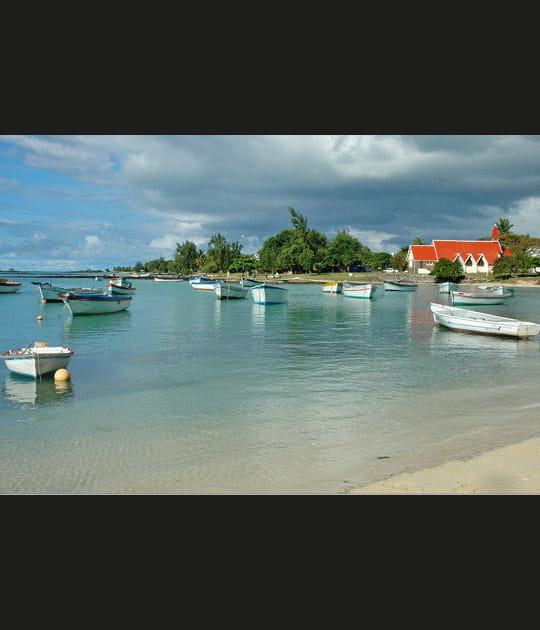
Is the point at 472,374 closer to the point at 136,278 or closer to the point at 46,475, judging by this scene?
the point at 46,475

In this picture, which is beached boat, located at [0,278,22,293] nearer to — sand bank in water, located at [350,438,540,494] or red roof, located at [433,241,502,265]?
red roof, located at [433,241,502,265]

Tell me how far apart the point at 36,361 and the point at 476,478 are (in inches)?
517

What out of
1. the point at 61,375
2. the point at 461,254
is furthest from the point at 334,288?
the point at 61,375

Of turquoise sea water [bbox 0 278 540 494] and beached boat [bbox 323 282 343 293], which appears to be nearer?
turquoise sea water [bbox 0 278 540 494]

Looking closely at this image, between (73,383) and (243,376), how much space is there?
5.52 m

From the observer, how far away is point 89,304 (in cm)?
4119

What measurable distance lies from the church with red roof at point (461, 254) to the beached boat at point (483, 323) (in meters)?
87.7

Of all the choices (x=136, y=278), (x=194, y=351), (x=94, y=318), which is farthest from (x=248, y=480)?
(x=136, y=278)

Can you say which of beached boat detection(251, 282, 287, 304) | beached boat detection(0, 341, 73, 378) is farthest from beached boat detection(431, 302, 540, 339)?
beached boat detection(251, 282, 287, 304)

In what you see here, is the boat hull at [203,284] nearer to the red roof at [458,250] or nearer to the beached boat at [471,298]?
the beached boat at [471,298]

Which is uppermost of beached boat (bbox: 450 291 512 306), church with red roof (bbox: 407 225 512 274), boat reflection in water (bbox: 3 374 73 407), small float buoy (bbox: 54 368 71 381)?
church with red roof (bbox: 407 225 512 274)

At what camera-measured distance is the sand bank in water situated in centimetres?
784

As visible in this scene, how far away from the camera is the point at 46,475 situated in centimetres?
872

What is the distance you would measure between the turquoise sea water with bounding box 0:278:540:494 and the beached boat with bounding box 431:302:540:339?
70 centimetres
